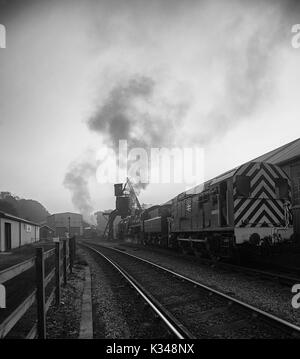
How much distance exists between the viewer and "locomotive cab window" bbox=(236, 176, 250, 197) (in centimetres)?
1177

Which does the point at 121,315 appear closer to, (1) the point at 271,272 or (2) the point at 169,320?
(2) the point at 169,320

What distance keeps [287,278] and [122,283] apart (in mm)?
4544

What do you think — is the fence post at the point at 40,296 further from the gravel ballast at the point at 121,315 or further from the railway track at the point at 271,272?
the railway track at the point at 271,272

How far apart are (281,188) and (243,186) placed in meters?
1.53

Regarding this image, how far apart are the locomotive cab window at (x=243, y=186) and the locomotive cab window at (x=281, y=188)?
1187mm

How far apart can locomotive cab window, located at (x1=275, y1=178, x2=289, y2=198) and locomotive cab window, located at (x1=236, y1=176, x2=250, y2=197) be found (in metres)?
1.19

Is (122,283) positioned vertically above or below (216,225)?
below

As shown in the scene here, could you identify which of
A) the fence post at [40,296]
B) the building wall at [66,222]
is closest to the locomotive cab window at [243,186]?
the fence post at [40,296]

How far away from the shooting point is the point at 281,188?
489 inches

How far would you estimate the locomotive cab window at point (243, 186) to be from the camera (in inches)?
464

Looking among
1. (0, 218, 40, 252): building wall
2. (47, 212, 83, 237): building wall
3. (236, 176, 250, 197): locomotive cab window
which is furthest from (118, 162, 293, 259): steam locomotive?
(47, 212, 83, 237): building wall
